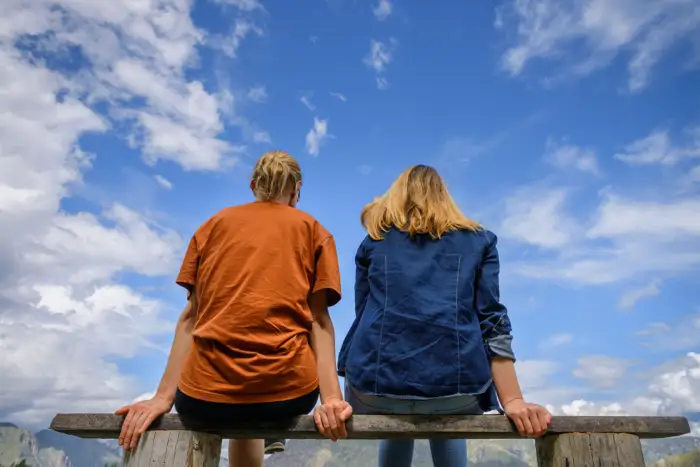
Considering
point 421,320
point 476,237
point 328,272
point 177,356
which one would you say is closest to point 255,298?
point 328,272

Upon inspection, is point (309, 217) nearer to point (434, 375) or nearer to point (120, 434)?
point (434, 375)

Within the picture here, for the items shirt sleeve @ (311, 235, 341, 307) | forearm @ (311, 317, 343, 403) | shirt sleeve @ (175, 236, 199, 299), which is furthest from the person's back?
shirt sleeve @ (175, 236, 199, 299)

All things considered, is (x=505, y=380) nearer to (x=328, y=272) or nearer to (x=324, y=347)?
(x=324, y=347)

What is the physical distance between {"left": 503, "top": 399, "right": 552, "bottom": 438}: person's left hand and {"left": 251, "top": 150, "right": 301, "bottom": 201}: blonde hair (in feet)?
8.04

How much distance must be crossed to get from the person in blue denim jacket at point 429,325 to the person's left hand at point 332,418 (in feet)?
1.13

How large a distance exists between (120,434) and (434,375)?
227cm

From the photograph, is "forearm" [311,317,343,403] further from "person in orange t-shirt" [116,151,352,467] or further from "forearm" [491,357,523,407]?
"forearm" [491,357,523,407]

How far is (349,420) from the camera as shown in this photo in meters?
4.06

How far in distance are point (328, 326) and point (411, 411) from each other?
0.89 metres

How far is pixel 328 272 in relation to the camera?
4.52 metres

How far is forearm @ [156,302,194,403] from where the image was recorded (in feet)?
14.4

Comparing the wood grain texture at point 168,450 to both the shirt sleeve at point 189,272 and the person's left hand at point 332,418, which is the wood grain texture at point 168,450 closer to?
the person's left hand at point 332,418

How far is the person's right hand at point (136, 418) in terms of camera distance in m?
4.10

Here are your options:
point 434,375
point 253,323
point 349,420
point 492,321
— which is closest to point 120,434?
point 253,323
